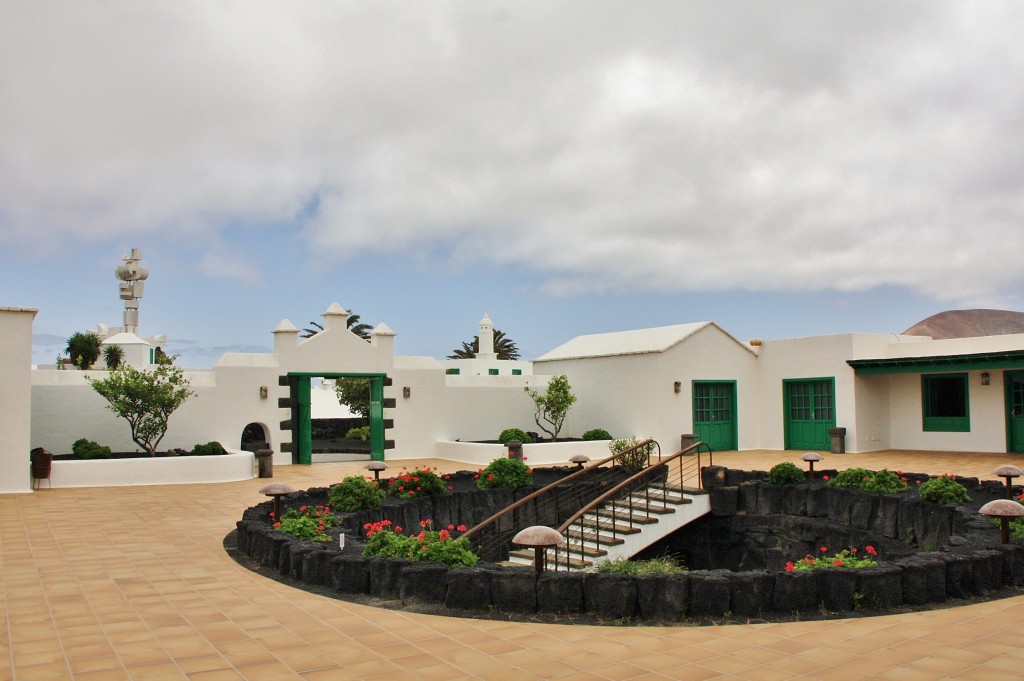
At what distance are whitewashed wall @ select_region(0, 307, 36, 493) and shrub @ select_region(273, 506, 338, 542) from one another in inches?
289

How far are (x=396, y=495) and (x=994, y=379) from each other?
48.8 feet

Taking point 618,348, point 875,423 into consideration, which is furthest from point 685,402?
point 875,423

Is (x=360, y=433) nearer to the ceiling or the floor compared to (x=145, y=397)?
nearer to the floor

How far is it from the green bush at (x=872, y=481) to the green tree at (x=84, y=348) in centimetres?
2405

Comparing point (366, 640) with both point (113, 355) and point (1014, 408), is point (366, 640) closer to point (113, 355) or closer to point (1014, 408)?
point (1014, 408)

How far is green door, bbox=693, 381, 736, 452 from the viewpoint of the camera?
72.6ft

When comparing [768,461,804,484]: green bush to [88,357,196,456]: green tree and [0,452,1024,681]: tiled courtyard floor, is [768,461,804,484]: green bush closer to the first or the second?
[0,452,1024,681]: tiled courtyard floor

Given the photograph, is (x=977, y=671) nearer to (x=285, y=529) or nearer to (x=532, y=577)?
(x=532, y=577)

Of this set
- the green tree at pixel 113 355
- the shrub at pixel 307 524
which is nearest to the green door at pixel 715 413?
the shrub at pixel 307 524

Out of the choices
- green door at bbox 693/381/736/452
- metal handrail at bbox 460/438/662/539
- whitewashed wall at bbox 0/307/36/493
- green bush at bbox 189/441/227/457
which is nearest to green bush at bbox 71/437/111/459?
whitewashed wall at bbox 0/307/36/493

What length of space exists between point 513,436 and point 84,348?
17.4 m

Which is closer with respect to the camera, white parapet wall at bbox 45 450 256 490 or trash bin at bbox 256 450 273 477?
white parapet wall at bbox 45 450 256 490

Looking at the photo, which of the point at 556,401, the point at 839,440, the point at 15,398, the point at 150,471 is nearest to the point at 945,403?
the point at 839,440

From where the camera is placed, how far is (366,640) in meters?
5.90
